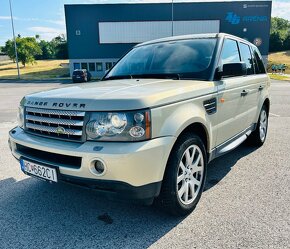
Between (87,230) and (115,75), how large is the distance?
7.42ft

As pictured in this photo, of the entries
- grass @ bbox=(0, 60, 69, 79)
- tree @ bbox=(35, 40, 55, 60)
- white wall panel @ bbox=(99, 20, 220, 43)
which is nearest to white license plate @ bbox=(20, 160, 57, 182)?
white wall panel @ bbox=(99, 20, 220, 43)

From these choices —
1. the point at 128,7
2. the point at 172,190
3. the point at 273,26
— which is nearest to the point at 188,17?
the point at 128,7

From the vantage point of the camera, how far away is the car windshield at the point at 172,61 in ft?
11.6

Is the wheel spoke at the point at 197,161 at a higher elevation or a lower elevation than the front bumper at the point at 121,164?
lower

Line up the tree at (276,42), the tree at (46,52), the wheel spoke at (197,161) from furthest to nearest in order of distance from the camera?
the tree at (46,52)
the tree at (276,42)
the wheel spoke at (197,161)

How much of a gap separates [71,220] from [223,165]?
8.25ft

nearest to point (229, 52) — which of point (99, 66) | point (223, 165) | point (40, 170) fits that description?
point (223, 165)

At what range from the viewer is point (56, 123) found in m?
2.69

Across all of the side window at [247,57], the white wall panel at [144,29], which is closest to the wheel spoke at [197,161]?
the side window at [247,57]

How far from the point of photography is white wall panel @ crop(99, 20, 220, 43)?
1569 inches

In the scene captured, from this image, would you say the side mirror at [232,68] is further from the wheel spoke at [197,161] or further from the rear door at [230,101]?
the wheel spoke at [197,161]

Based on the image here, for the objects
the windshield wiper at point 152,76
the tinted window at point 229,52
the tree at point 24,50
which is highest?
the tree at point 24,50

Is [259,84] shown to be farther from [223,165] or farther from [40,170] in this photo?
[40,170]

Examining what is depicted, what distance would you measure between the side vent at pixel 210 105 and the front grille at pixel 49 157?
1495mm
